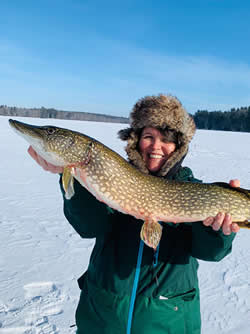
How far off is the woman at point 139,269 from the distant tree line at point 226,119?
190 ft

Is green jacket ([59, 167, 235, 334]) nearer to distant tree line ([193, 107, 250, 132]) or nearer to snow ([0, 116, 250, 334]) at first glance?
snow ([0, 116, 250, 334])

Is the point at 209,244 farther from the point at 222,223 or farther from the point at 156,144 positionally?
the point at 156,144

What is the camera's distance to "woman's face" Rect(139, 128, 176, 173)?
6.96 ft

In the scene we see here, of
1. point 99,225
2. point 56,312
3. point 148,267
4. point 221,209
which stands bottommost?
point 56,312

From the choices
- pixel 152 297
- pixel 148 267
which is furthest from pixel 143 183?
pixel 152 297

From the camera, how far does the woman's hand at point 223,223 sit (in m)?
1.82

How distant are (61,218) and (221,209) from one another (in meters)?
3.63

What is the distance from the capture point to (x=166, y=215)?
1.94 metres

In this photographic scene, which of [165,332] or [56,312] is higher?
[165,332]

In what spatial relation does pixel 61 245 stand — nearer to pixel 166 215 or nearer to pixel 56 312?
pixel 56 312

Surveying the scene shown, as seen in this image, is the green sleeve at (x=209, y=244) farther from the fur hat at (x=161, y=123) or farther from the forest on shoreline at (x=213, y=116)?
the forest on shoreline at (x=213, y=116)

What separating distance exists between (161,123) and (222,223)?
2.75 feet

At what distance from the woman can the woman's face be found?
0.08 meters

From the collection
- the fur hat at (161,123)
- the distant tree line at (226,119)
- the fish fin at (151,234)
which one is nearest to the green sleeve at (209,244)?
the fish fin at (151,234)
